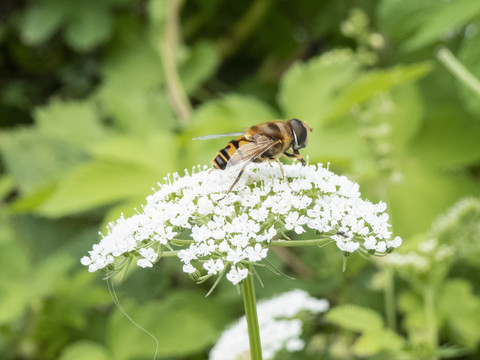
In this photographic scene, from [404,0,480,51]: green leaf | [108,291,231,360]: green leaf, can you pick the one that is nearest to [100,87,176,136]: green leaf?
[108,291,231,360]: green leaf

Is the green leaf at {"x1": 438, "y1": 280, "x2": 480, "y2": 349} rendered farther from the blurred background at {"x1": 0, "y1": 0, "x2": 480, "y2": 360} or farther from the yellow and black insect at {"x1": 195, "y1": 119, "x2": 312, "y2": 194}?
the yellow and black insect at {"x1": 195, "y1": 119, "x2": 312, "y2": 194}

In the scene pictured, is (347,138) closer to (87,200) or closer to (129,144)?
(129,144)

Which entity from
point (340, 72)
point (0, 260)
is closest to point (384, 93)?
point (340, 72)

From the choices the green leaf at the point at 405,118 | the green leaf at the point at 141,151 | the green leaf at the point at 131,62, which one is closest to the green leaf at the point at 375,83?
the green leaf at the point at 405,118

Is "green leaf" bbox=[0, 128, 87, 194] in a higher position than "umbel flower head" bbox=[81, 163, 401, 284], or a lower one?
higher

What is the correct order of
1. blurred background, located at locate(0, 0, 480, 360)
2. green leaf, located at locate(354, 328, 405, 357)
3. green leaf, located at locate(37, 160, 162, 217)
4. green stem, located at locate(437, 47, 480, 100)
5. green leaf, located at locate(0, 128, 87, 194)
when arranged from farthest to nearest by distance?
green leaf, located at locate(0, 128, 87, 194) → green leaf, located at locate(37, 160, 162, 217) → blurred background, located at locate(0, 0, 480, 360) → green stem, located at locate(437, 47, 480, 100) → green leaf, located at locate(354, 328, 405, 357)

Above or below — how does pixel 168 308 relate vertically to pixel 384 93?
below
